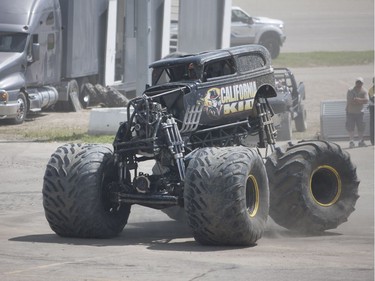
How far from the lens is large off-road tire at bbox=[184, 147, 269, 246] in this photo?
12.5 meters

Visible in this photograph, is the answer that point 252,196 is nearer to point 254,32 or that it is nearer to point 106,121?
point 106,121

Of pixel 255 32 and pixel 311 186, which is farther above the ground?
pixel 255 32

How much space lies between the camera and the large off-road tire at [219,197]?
12.5 m

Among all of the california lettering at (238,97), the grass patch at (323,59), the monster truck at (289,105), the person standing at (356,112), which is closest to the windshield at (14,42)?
the monster truck at (289,105)

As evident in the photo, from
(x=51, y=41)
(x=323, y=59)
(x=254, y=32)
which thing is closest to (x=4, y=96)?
(x=51, y=41)

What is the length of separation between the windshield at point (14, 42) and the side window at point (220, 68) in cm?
1251

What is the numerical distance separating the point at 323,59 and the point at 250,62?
27824 mm

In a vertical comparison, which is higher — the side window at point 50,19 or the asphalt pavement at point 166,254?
the side window at point 50,19

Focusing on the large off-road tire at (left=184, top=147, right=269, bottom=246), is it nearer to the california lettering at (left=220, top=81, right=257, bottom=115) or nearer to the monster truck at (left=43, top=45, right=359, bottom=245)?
the monster truck at (left=43, top=45, right=359, bottom=245)

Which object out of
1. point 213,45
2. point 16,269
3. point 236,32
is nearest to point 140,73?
point 213,45

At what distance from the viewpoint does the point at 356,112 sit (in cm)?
2486

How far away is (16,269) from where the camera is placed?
1094 centimetres

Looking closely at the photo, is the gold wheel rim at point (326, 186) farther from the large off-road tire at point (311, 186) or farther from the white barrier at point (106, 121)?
the white barrier at point (106, 121)

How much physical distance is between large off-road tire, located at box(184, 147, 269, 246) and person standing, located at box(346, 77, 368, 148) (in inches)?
473
